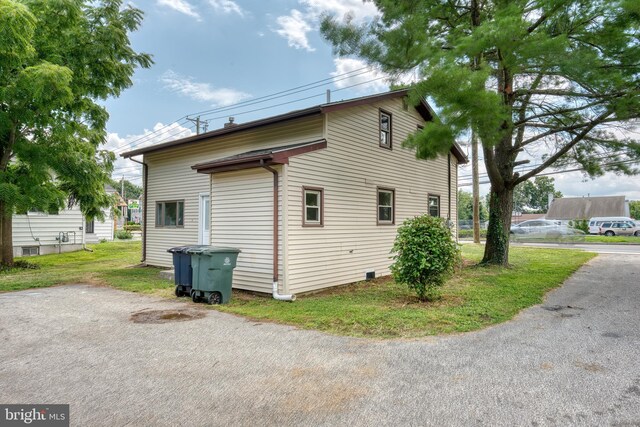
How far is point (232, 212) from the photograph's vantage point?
907cm

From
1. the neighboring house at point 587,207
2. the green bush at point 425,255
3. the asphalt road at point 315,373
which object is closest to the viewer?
the asphalt road at point 315,373

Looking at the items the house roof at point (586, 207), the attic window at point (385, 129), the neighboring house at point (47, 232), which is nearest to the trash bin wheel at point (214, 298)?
the attic window at point (385, 129)

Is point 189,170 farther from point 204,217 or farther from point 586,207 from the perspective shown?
point 586,207

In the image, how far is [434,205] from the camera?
1385cm

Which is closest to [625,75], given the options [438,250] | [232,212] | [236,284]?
[438,250]

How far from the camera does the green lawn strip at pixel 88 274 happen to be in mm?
9680

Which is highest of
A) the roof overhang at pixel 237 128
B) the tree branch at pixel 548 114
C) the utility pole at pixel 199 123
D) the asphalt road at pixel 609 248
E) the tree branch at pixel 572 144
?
the utility pole at pixel 199 123

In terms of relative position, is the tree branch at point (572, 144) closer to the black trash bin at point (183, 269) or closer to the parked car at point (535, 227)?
the black trash bin at point (183, 269)

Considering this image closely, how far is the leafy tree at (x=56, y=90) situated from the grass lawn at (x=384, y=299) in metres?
3.15

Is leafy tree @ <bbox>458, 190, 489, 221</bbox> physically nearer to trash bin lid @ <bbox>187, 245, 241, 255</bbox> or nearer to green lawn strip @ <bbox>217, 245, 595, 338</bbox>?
green lawn strip @ <bbox>217, 245, 595, 338</bbox>

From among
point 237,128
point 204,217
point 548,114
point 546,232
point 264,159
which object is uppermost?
point 548,114

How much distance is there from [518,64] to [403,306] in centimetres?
530

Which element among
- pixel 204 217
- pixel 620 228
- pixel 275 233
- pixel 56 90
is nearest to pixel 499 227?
pixel 275 233

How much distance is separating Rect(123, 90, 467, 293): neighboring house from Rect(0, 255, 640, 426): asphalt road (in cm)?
256
